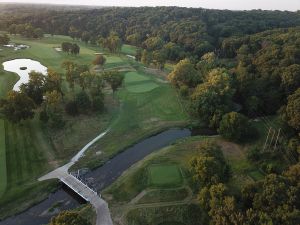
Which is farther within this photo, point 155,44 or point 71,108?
point 155,44

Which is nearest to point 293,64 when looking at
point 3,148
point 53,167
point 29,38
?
point 53,167

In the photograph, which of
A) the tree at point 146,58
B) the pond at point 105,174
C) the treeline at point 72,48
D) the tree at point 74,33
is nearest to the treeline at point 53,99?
the pond at point 105,174

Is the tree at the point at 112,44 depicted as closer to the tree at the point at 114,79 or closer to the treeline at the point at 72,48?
the treeline at the point at 72,48

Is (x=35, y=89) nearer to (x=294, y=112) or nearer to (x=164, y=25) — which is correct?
(x=294, y=112)

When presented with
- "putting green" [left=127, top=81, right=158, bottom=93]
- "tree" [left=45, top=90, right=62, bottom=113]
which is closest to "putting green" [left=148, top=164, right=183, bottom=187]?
"tree" [left=45, top=90, right=62, bottom=113]

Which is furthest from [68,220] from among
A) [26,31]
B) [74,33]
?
[26,31]

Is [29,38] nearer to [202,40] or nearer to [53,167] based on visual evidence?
[202,40]
